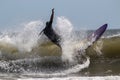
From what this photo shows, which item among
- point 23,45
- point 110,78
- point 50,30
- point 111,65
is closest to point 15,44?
point 23,45

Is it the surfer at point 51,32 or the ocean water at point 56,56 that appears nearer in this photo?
the ocean water at point 56,56

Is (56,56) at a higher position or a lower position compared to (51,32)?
lower

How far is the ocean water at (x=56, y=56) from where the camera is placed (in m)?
10.7

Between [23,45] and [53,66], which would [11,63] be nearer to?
[53,66]

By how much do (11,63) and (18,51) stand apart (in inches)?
143

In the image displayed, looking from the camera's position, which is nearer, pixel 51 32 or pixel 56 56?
pixel 51 32

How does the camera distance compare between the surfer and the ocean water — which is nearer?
the ocean water

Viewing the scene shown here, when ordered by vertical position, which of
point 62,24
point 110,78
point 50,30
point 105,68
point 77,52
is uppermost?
Answer: point 62,24

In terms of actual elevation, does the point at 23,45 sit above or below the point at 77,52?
above

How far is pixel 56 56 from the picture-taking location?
14.7 m

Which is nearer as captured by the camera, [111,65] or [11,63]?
[111,65]

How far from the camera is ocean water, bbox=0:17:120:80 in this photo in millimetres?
10688

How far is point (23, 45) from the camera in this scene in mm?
17188

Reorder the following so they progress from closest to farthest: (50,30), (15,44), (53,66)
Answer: (53,66), (50,30), (15,44)
